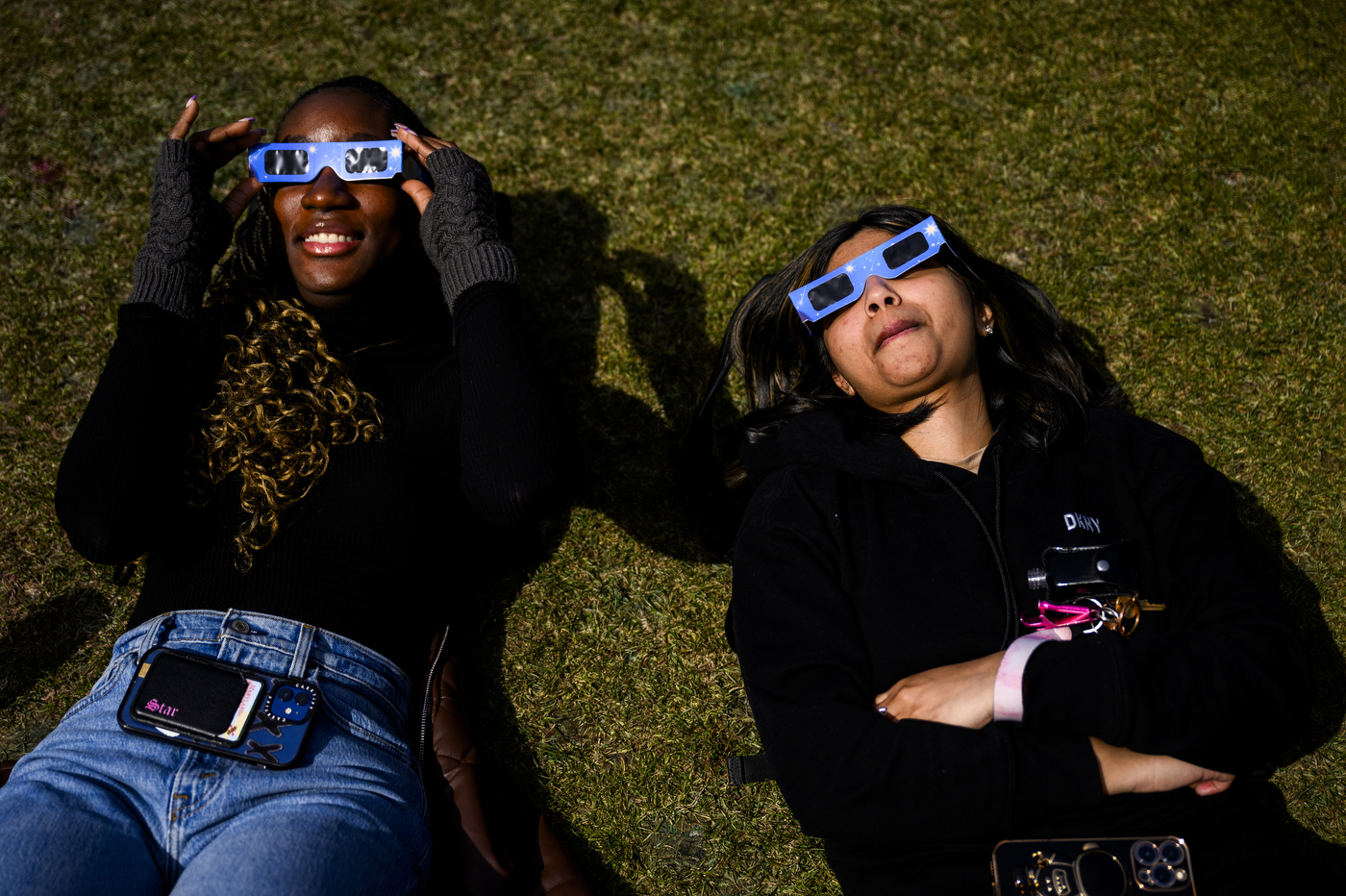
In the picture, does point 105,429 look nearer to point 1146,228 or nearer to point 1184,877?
point 1184,877

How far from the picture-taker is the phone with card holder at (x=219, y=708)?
267cm

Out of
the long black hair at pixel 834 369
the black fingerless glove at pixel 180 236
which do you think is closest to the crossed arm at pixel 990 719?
the long black hair at pixel 834 369

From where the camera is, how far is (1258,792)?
359 centimetres

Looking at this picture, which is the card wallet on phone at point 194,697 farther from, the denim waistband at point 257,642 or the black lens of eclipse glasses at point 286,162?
the black lens of eclipse glasses at point 286,162

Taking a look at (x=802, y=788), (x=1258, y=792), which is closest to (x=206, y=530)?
(x=802, y=788)

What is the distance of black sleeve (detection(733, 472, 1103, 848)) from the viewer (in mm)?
2588

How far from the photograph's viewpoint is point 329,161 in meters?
3.39

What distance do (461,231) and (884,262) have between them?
1590mm

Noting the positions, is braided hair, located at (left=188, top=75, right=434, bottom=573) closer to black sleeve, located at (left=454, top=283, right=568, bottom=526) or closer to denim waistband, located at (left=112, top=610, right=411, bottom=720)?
denim waistband, located at (left=112, top=610, right=411, bottom=720)

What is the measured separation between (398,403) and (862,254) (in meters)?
1.85

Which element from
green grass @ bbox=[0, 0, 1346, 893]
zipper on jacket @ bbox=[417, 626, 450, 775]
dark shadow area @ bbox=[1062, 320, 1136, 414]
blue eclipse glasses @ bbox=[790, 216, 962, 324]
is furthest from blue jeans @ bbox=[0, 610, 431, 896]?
dark shadow area @ bbox=[1062, 320, 1136, 414]

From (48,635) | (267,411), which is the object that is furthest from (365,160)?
(48,635)

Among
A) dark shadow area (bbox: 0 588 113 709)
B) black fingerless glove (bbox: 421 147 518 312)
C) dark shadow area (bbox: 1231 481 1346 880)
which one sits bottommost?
dark shadow area (bbox: 1231 481 1346 880)

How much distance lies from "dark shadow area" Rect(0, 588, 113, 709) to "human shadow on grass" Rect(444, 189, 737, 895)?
170 cm
